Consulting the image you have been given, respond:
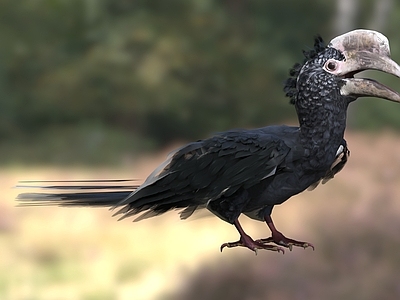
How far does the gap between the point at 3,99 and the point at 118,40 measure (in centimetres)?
81

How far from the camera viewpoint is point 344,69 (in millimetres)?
516

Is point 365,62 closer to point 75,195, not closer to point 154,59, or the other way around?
point 75,195

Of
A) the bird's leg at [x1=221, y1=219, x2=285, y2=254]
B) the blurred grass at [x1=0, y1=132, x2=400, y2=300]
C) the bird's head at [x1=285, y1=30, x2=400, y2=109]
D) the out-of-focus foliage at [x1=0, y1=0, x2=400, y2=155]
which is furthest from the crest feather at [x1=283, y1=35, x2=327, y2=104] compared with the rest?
the out-of-focus foliage at [x1=0, y1=0, x2=400, y2=155]

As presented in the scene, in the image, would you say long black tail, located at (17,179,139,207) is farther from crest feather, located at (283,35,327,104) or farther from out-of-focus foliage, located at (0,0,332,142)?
out-of-focus foliage, located at (0,0,332,142)

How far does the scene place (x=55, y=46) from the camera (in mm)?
3461

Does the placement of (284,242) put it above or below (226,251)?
below

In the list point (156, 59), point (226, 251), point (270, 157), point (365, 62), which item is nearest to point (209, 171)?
point (270, 157)

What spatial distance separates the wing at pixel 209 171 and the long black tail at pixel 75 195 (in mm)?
21

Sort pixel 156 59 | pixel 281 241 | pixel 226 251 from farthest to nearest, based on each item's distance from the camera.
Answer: pixel 156 59 < pixel 226 251 < pixel 281 241

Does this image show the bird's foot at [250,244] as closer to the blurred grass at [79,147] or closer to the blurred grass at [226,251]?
the blurred grass at [226,251]

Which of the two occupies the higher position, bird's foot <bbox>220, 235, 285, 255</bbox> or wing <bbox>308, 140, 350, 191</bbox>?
wing <bbox>308, 140, 350, 191</bbox>

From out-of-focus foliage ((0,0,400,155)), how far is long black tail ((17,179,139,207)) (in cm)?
272

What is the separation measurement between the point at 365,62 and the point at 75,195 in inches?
11.5

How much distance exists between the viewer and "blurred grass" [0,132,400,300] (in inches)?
79.9
